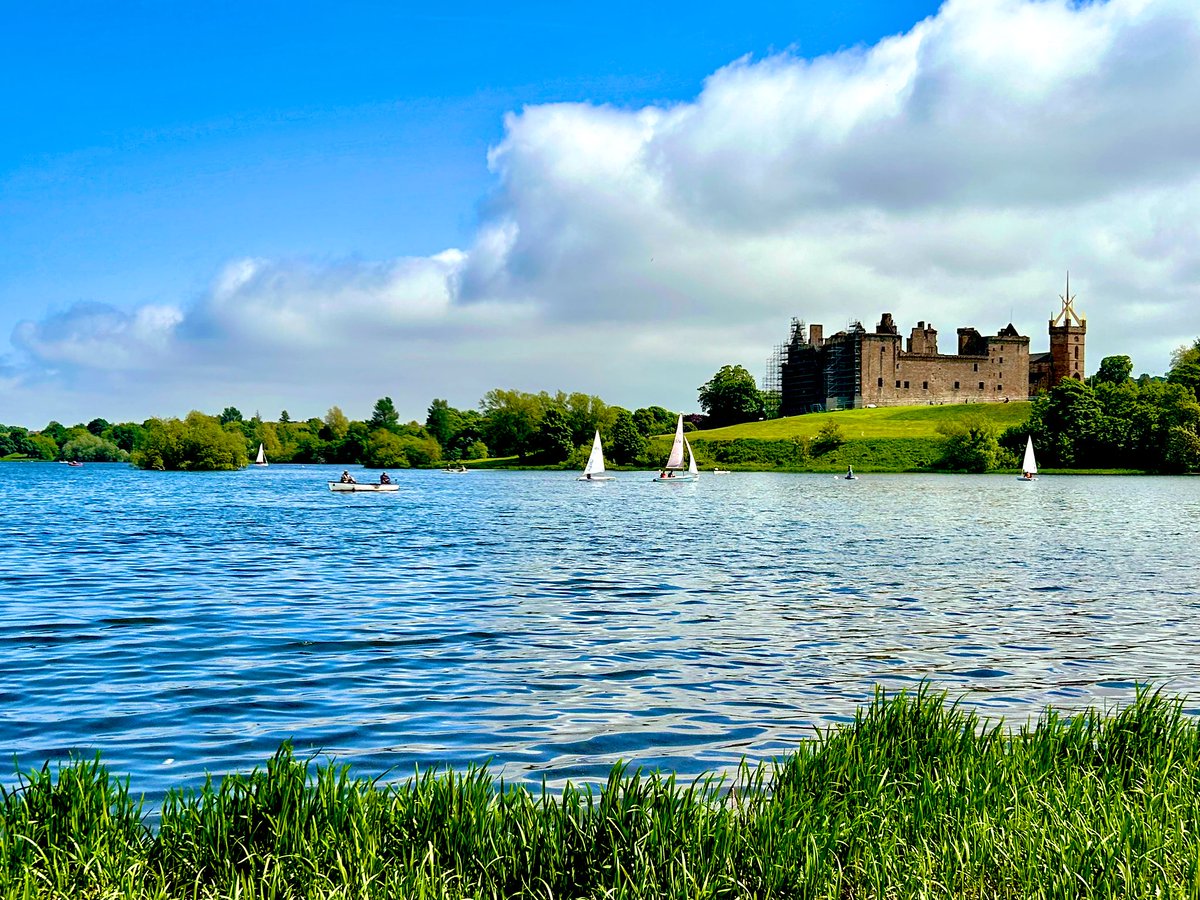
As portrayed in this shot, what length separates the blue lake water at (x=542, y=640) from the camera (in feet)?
38.9

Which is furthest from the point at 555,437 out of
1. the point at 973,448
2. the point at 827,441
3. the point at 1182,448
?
the point at 1182,448

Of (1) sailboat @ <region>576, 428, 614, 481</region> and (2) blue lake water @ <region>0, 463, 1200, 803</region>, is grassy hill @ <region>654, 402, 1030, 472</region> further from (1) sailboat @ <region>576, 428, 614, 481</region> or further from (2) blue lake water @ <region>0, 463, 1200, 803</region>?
(2) blue lake water @ <region>0, 463, 1200, 803</region>

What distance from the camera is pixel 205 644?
58.4 feet

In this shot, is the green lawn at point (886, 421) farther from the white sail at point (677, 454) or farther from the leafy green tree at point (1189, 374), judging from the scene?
the white sail at point (677, 454)

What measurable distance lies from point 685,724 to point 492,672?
3909 millimetres

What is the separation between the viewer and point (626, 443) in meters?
172

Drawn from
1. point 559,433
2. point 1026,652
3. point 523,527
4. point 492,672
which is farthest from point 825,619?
point 559,433

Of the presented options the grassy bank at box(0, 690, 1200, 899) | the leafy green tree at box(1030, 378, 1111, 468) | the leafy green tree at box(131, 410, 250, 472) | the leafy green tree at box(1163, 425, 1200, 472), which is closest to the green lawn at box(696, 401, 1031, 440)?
the leafy green tree at box(1030, 378, 1111, 468)

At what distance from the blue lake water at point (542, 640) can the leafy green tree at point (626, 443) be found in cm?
12826

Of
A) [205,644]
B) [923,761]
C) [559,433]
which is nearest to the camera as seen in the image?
[923,761]

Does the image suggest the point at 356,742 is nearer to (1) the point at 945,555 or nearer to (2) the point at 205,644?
(2) the point at 205,644

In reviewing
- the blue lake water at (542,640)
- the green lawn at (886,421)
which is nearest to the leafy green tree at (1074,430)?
the green lawn at (886,421)

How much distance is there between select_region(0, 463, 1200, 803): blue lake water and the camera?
11.9 meters

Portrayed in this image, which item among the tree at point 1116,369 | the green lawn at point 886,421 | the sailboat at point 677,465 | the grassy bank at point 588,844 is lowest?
the grassy bank at point 588,844
